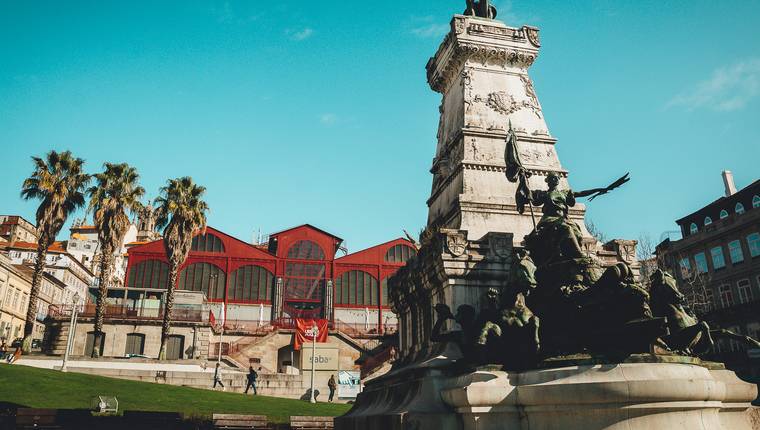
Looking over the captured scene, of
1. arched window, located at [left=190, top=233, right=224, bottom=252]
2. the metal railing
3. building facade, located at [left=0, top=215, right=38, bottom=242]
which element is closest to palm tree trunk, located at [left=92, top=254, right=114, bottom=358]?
the metal railing

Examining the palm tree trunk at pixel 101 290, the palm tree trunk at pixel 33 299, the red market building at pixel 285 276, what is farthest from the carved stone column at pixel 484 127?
the red market building at pixel 285 276

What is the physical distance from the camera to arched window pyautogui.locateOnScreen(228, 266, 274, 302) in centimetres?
5288

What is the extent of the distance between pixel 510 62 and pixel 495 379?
12589 millimetres

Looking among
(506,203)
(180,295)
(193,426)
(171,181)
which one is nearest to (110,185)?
(171,181)

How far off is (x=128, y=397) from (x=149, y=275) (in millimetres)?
31205

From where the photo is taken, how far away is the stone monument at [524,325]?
9055 mm

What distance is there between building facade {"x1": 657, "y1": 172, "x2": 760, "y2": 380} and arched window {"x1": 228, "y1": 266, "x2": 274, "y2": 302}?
111ft

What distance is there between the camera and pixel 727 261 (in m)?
39.2

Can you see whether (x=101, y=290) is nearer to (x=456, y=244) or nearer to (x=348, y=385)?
(x=348, y=385)

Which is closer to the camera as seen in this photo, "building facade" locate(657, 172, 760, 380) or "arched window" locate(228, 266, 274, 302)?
"building facade" locate(657, 172, 760, 380)

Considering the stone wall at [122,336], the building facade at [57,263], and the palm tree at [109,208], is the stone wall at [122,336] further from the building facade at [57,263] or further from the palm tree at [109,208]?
the building facade at [57,263]

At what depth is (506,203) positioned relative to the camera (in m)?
16.2

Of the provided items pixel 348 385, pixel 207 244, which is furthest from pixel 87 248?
pixel 348 385

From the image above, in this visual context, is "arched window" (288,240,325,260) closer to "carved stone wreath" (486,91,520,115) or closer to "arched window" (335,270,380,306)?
"arched window" (335,270,380,306)
